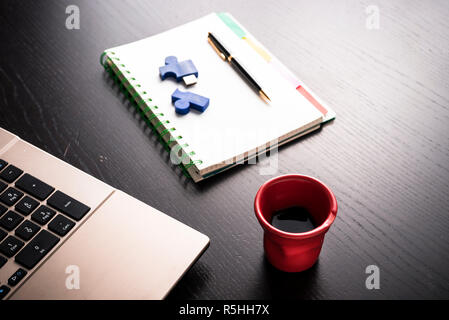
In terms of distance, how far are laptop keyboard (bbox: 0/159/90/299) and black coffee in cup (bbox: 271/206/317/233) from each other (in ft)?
0.90

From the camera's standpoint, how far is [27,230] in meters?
0.61

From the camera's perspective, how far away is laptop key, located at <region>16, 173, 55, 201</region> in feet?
2.13

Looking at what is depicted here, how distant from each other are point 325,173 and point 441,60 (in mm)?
367

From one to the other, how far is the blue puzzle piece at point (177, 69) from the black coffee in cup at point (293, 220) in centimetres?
33

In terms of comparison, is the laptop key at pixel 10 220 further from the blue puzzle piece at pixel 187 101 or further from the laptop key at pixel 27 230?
the blue puzzle piece at pixel 187 101

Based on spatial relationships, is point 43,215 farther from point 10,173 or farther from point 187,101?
point 187,101

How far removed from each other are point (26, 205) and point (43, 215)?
0.03 meters

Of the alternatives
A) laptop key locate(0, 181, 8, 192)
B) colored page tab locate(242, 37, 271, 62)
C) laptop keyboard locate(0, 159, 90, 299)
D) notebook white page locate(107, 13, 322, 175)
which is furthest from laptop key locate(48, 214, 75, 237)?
colored page tab locate(242, 37, 271, 62)

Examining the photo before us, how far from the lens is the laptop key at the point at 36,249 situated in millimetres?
586

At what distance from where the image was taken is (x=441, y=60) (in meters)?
A: 0.86

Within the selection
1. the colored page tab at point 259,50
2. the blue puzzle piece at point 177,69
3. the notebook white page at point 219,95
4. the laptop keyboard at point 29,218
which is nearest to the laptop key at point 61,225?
the laptop keyboard at point 29,218

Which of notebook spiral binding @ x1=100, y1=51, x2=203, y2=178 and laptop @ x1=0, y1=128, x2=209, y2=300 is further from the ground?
notebook spiral binding @ x1=100, y1=51, x2=203, y2=178

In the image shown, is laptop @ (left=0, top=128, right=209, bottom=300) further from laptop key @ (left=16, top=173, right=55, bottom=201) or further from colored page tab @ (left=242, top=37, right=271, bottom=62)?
colored page tab @ (left=242, top=37, right=271, bottom=62)
